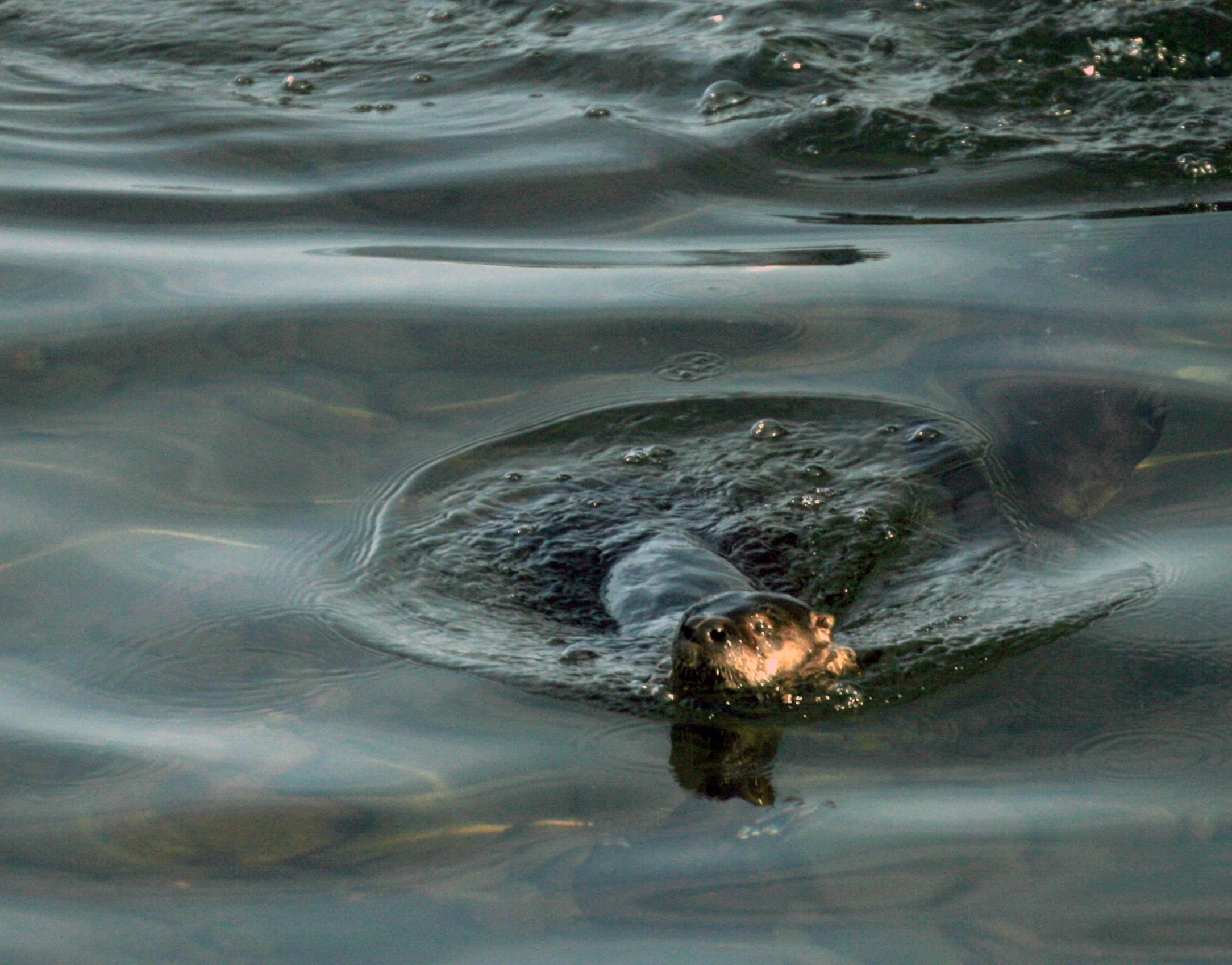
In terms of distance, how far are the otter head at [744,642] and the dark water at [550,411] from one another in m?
0.14

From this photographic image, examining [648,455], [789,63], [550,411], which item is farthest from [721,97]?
[648,455]

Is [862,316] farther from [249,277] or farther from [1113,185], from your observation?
[249,277]

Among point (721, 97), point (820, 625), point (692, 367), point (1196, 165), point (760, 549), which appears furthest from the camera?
point (721, 97)

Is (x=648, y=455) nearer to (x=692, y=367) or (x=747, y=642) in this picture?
(x=692, y=367)

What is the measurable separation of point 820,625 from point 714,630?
29cm

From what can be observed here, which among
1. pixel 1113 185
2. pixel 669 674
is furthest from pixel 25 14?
pixel 669 674

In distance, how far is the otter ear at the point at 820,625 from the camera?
3.28 metres

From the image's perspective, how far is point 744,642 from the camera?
10.4ft

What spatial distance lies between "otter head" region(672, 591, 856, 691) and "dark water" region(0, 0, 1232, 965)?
0.45ft

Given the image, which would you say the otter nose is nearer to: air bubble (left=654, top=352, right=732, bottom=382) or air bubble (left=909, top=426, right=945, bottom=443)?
air bubble (left=909, top=426, right=945, bottom=443)

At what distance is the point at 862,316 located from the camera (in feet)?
17.6

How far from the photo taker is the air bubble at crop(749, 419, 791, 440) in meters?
4.54

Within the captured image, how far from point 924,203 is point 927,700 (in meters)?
3.68

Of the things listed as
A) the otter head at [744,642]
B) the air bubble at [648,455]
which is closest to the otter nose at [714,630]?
the otter head at [744,642]
